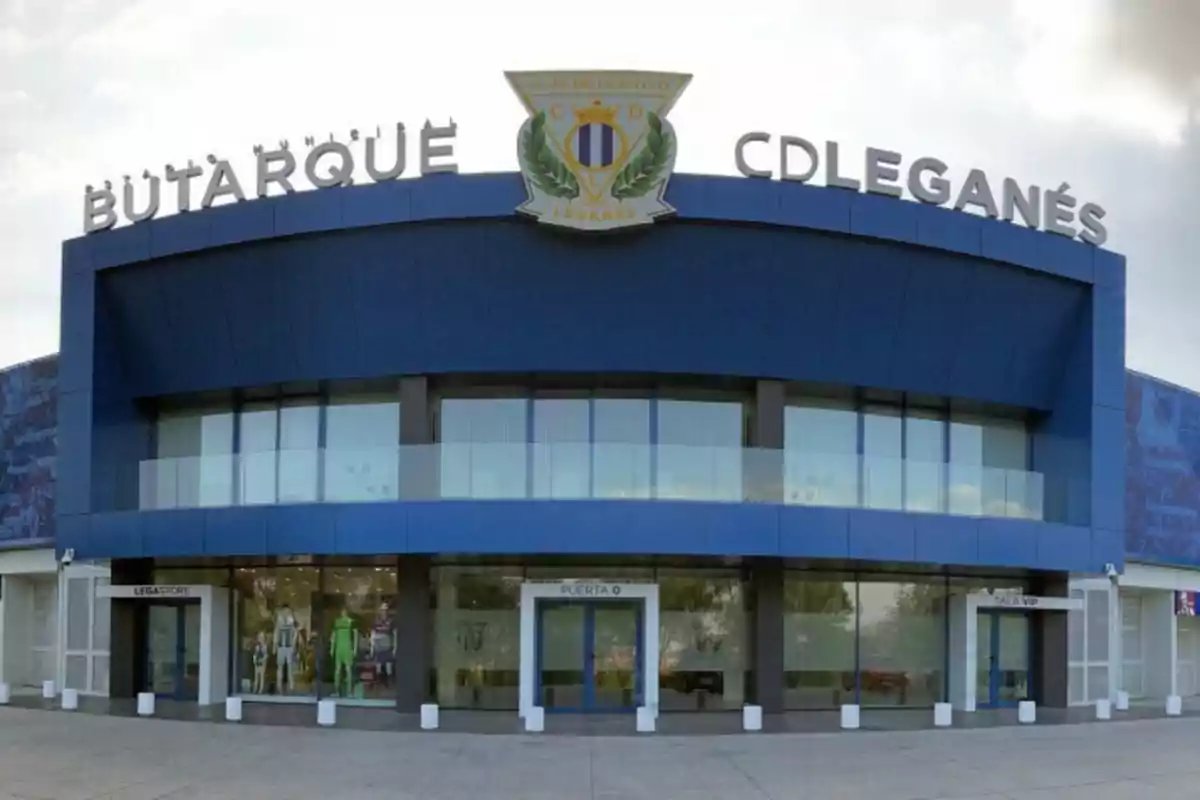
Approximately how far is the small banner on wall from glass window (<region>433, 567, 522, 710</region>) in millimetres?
20625

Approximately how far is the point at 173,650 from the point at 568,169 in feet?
53.4

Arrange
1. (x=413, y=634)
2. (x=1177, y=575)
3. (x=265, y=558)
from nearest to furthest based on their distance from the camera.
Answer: (x=413, y=634) < (x=265, y=558) < (x=1177, y=575)

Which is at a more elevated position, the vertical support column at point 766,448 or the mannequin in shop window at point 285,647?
the vertical support column at point 766,448

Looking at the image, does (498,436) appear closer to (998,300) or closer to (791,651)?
(791,651)

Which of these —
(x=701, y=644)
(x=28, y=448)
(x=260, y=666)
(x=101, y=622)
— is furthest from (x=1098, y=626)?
(x=28, y=448)

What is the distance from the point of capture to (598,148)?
2906 cm

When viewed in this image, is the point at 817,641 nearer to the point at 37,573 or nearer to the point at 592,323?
the point at 592,323

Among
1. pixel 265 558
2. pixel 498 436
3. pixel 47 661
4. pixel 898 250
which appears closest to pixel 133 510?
pixel 265 558


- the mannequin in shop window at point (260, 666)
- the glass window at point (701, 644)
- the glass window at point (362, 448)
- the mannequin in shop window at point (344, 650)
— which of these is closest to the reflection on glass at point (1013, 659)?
the glass window at point (701, 644)

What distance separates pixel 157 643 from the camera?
1373 inches

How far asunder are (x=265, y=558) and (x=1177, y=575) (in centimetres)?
2597

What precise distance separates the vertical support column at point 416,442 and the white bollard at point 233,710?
227 inches

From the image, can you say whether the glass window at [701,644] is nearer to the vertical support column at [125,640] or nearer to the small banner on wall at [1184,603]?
the vertical support column at [125,640]

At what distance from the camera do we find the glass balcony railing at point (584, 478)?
2905 centimetres
